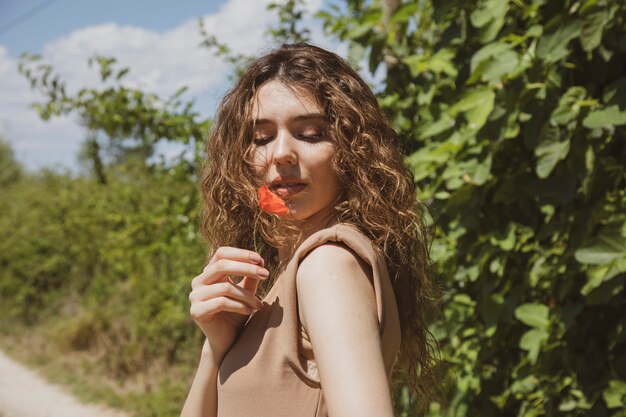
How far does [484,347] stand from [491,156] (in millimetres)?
704

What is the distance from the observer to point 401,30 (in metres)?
2.72

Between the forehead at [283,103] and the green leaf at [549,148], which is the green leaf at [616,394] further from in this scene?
the forehead at [283,103]

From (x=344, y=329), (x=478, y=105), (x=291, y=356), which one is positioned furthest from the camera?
(x=478, y=105)

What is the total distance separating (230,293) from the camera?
1.17 m

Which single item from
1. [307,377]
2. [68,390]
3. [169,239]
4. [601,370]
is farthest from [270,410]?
[68,390]

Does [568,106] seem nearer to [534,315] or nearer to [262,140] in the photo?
[534,315]

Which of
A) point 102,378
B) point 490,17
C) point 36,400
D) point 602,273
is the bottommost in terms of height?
point 102,378

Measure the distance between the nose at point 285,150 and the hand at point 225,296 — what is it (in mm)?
167

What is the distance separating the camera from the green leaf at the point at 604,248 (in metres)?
1.78

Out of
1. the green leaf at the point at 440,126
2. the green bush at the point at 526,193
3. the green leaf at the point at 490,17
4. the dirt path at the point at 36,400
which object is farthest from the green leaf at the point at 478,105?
the dirt path at the point at 36,400

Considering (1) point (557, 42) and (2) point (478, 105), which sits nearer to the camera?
(1) point (557, 42)

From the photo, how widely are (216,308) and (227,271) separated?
67 millimetres

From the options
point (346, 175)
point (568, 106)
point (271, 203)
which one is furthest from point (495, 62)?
point (271, 203)

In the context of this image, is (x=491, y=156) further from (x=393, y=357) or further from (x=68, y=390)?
(x=68, y=390)
